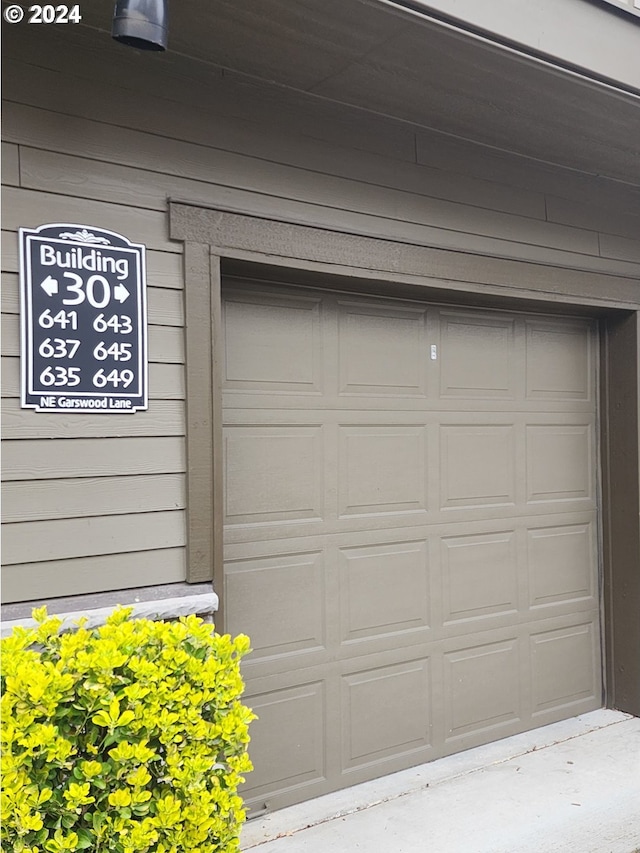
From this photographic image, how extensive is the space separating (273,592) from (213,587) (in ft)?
1.47

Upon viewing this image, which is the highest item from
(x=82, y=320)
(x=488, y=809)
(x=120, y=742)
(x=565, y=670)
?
(x=82, y=320)

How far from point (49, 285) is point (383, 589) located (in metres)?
1.87

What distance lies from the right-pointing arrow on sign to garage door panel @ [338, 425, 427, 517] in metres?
1.12

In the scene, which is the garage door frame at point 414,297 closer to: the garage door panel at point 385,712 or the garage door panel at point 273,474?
the garage door panel at point 273,474

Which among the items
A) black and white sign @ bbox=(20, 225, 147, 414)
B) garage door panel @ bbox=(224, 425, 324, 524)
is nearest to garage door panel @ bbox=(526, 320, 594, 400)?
garage door panel @ bbox=(224, 425, 324, 524)

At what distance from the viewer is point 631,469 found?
3906mm

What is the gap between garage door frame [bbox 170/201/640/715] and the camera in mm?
2605

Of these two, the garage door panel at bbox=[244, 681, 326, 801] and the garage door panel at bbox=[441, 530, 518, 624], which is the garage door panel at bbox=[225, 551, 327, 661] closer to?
the garage door panel at bbox=[244, 681, 326, 801]

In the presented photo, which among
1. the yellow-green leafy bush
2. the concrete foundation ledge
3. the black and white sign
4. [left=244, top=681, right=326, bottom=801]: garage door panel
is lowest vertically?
[left=244, top=681, right=326, bottom=801]: garage door panel

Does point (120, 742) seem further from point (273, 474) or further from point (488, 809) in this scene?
point (488, 809)

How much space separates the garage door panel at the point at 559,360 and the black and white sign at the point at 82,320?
2122mm

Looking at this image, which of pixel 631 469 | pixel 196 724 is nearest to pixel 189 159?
pixel 196 724

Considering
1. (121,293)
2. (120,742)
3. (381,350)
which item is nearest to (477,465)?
(381,350)

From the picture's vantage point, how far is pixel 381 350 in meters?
3.34
